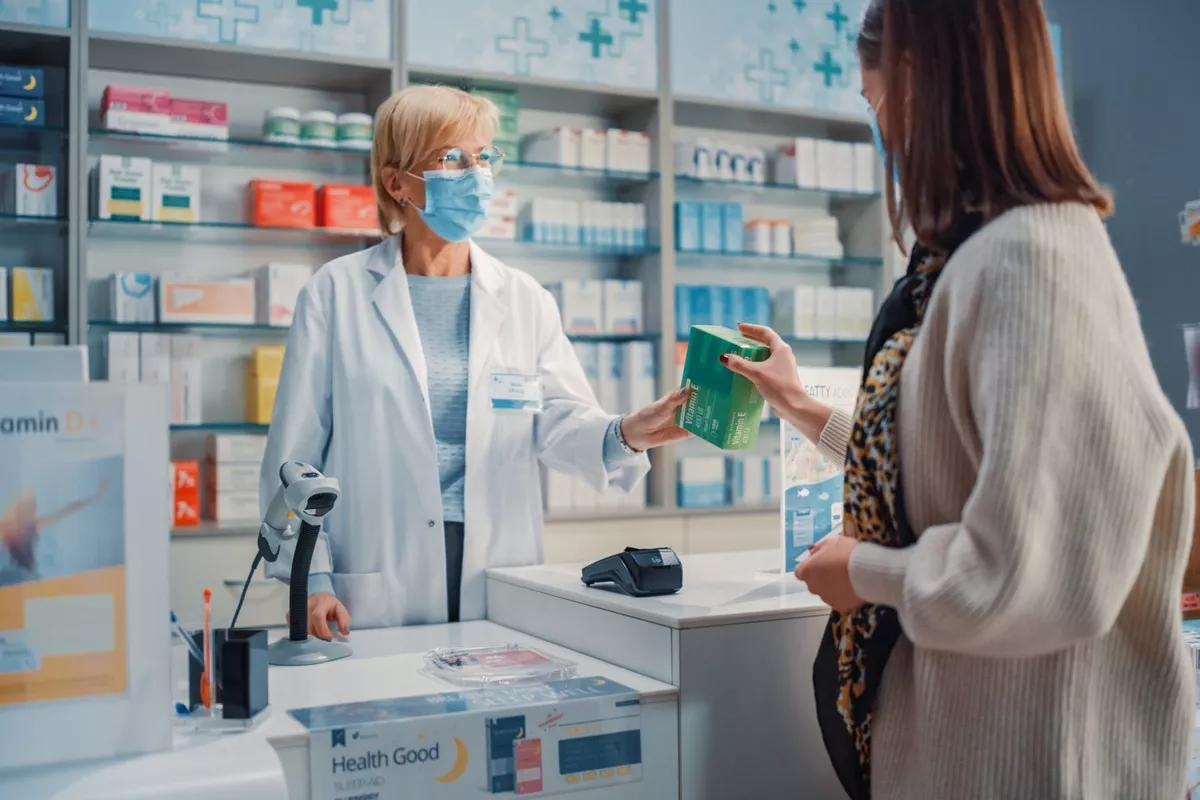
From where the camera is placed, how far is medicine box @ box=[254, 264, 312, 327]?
4.05 meters

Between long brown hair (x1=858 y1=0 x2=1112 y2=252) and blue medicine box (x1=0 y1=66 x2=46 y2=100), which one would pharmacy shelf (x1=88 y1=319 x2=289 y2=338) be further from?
long brown hair (x1=858 y1=0 x2=1112 y2=252)

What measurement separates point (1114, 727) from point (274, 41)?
374cm

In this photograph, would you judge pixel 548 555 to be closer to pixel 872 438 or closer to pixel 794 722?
pixel 794 722

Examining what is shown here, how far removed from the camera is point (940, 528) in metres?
1.12

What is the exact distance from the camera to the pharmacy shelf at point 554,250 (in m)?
4.45

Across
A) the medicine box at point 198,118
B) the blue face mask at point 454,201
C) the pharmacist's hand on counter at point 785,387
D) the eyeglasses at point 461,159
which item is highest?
the medicine box at point 198,118

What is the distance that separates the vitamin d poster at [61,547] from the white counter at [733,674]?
2.40ft

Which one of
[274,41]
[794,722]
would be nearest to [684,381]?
[794,722]

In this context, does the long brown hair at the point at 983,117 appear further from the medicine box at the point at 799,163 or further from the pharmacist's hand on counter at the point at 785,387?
the medicine box at the point at 799,163

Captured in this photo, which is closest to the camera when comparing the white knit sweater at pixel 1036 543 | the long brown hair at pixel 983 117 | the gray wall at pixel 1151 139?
the white knit sweater at pixel 1036 543

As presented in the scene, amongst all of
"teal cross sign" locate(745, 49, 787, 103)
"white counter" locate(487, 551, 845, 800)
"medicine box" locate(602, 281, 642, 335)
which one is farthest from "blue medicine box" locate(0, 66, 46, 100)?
"white counter" locate(487, 551, 845, 800)

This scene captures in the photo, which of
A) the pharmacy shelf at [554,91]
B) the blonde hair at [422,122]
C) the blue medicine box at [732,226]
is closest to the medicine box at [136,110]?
the pharmacy shelf at [554,91]

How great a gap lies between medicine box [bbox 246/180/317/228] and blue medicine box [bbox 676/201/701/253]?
1.52 metres

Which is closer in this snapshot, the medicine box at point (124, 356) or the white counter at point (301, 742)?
the white counter at point (301, 742)
